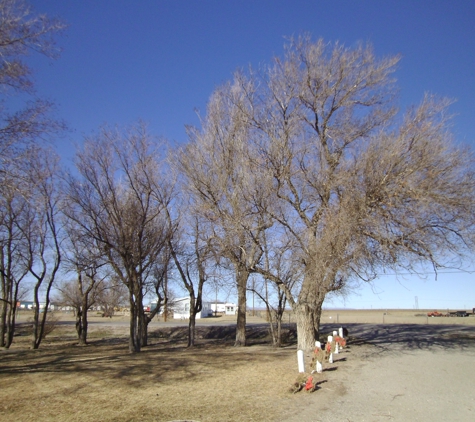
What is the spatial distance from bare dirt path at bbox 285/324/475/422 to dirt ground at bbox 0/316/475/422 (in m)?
0.02

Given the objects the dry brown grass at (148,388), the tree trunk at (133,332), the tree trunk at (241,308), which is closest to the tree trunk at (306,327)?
the dry brown grass at (148,388)

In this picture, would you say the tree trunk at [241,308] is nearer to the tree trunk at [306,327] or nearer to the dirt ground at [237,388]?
the dirt ground at [237,388]

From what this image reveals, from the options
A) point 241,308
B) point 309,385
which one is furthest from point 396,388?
point 241,308

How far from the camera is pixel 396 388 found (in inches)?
350

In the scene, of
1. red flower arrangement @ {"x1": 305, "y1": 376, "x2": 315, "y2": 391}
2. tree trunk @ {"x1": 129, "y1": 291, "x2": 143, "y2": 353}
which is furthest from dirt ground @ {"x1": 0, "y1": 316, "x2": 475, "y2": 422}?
tree trunk @ {"x1": 129, "y1": 291, "x2": 143, "y2": 353}

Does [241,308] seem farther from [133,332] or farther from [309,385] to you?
[309,385]

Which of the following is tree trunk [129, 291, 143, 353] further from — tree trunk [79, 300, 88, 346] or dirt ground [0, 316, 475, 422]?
tree trunk [79, 300, 88, 346]

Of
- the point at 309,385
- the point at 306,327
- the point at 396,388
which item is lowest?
the point at 396,388

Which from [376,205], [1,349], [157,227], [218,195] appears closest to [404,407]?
[376,205]

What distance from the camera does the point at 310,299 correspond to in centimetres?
1409

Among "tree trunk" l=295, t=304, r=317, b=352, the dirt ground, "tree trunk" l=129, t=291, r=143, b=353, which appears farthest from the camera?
"tree trunk" l=129, t=291, r=143, b=353

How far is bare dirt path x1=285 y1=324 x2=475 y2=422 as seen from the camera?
22.6ft

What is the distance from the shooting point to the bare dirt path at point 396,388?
6902mm

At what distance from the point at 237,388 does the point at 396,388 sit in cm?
337
